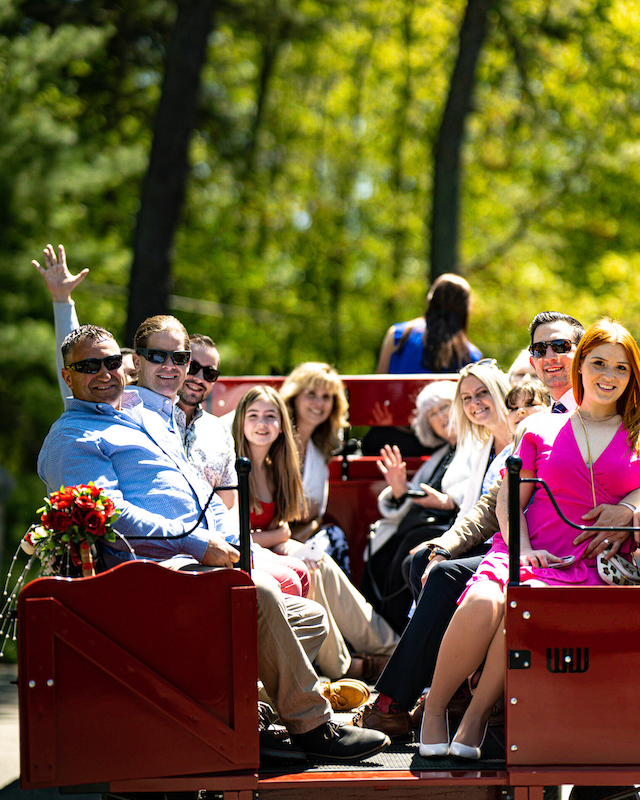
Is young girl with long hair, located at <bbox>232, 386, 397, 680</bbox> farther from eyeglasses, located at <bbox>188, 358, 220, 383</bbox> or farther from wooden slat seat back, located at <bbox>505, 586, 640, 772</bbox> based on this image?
wooden slat seat back, located at <bbox>505, 586, 640, 772</bbox>

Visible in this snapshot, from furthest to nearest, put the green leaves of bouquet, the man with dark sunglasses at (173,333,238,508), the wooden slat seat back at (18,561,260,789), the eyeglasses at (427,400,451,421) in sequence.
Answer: the eyeglasses at (427,400,451,421), the man with dark sunglasses at (173,333,238,508), the green leaves of bouquet, the wooden slat seat back at (18,561,260,789)

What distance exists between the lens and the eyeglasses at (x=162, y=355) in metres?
3.52

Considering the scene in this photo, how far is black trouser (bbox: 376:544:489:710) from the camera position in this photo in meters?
3.30

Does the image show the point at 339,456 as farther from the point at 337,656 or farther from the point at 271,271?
the point at 271,271

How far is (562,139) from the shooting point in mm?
14961

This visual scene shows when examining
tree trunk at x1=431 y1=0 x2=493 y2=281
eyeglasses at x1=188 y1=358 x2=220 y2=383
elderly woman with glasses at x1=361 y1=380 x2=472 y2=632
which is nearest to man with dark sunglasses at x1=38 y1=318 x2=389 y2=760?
eyeglasses at x1=188 y1=358 x2=220 y2=383

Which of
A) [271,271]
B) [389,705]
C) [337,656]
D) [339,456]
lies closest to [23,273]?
[271,271]

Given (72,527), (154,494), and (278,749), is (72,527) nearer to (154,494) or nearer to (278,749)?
(154,494)

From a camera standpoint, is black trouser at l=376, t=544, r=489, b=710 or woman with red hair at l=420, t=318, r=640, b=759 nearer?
woman with red hair at l=420, t=318, r=640, b=759

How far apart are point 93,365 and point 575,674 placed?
1.93 metres

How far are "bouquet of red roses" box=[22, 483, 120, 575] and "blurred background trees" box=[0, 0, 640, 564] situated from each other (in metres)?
8.83

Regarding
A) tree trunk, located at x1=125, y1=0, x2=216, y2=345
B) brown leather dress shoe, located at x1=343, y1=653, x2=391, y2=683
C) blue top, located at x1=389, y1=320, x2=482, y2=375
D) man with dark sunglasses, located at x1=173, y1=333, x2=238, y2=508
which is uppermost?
tree trunk, located at x1=125, y1=0, x2=216, y2=345

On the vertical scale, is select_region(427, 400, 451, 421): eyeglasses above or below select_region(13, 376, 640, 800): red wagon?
above

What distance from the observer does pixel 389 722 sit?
3.31 meters
